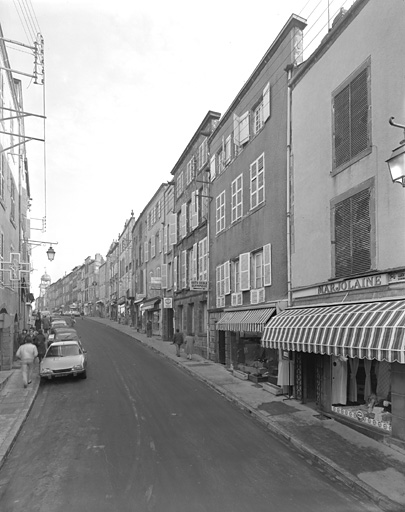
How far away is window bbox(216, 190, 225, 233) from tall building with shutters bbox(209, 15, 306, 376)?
48 millimetres

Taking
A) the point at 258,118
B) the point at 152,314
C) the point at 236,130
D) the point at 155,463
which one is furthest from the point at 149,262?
the point at 155,463

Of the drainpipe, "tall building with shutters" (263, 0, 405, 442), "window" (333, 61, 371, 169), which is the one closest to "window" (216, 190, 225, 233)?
the drainpipe

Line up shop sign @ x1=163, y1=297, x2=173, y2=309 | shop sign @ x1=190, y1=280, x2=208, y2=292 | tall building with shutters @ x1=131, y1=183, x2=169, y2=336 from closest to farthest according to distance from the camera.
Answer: shop sign @ x1=190, y1=280, x2=208, y2=292 < shop sign @ x1=163, y1=297, x2=173, y2=309 < tall building with shutters @ x1=131, y1=183, x2=169, y2=336

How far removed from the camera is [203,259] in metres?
22.9

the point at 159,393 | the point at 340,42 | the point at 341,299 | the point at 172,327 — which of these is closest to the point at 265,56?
the point at 340,42

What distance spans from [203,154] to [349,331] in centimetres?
1759

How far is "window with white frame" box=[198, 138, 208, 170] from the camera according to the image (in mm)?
23617

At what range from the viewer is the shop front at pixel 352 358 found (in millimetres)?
7645

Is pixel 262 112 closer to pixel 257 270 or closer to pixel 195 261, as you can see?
pixel 257 270

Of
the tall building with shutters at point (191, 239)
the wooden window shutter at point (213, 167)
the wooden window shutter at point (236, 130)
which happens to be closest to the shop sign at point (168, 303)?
the tall building with shutters at point (191, 239)

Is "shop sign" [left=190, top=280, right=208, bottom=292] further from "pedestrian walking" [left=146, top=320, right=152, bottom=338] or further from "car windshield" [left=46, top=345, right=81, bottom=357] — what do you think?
"pedestrian walking" [left=146, top=320, right=152, bottom=338]

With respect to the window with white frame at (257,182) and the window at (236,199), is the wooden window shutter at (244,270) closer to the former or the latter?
the window at (236,199)

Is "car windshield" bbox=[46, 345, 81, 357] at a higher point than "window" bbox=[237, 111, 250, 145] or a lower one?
lower

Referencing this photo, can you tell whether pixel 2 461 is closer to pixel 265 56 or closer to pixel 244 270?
pixel 244 270
